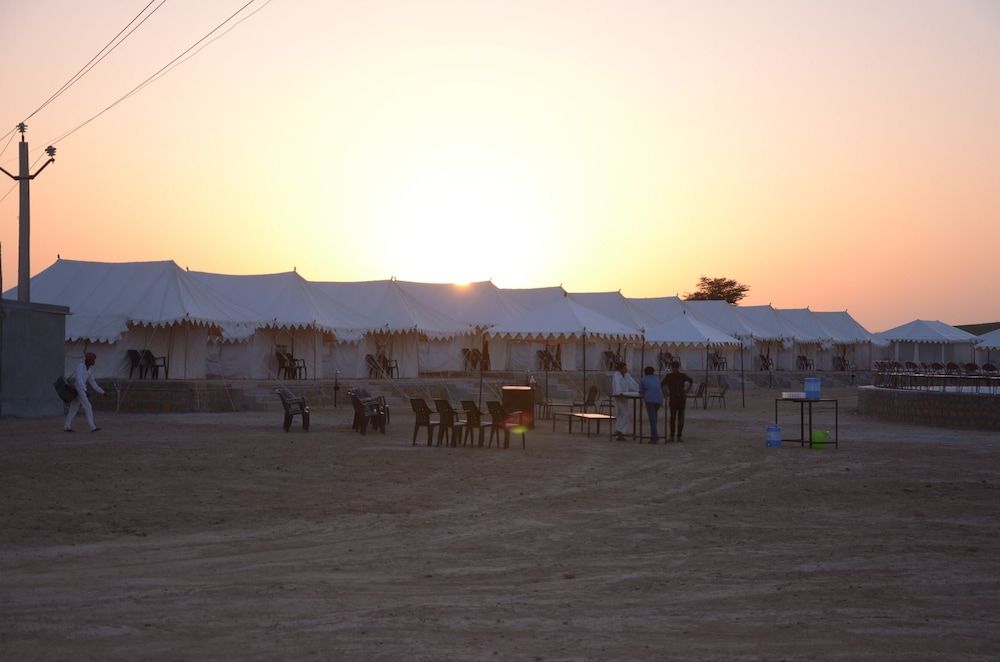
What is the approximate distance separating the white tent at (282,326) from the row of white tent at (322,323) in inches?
1.6

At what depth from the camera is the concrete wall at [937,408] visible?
20188 millimetres

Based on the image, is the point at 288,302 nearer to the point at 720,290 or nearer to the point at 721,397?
the point at 721,397

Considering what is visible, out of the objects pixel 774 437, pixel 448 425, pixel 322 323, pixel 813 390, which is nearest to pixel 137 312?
pixel 322 323

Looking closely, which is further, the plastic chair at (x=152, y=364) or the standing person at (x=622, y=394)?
the plastic chair at (x=152, y=364)

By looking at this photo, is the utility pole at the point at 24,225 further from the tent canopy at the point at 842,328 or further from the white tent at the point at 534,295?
the tent canopy at the point at 842,328

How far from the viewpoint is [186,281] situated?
30.8 meters

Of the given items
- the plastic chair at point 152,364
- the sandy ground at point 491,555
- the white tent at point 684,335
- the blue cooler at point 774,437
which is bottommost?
the sandy ground at point 491,555

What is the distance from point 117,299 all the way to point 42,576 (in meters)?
24.4

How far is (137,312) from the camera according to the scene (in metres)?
29.1

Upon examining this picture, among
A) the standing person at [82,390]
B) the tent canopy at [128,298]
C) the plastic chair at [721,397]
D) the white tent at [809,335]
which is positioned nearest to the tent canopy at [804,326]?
the white tent at [809,335]

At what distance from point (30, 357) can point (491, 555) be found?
57.8 feet

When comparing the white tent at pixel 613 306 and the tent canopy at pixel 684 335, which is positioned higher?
the white tent at pixel 613 306

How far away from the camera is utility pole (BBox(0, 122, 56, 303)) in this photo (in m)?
24.8

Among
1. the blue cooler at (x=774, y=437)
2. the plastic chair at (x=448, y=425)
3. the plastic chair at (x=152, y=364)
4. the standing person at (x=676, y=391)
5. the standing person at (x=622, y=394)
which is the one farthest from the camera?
the plastic chair at (x=152, y=364)
